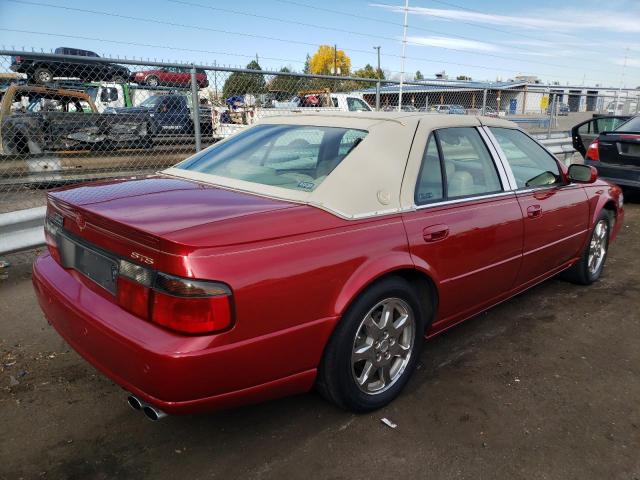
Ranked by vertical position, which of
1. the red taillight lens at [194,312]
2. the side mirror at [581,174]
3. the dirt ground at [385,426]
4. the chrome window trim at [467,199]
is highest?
the side mirror at [581,174]

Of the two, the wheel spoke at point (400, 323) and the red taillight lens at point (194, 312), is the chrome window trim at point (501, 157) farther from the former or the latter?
the red taillight lens at point (194, 312)

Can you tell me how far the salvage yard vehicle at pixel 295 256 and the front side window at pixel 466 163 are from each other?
0.5 inches

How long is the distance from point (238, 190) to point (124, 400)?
4.31ft

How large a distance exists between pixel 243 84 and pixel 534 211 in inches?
179

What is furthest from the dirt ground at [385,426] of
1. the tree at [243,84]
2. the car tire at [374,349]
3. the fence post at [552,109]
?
the fence post at [552,109]

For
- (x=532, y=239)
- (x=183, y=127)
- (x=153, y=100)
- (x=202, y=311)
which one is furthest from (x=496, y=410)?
(x=153, y=100)

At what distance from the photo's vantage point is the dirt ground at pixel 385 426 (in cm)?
226

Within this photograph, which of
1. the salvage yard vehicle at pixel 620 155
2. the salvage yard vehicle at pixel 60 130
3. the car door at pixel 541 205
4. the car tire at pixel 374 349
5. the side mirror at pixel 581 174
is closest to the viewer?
the car tire at pixel 374 349

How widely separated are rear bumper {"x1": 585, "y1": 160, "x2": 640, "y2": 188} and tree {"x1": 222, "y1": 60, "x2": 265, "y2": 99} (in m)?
5.44

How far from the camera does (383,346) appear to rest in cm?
265

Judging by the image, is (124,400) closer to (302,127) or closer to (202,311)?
(202,311)

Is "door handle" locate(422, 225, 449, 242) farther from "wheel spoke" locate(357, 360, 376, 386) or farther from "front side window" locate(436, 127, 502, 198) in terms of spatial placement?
"wheel spoke" locate(357, 360, 376, 386)

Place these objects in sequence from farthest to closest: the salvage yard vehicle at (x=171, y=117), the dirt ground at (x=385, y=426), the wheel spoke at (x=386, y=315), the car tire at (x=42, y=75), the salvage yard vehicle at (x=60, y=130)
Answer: the car tire at (x=42, y=75), the salvage yard vehicle at (x=60, y=130), the salvage yard vehicle at (x=171, y=117), the wheel spoke at (x=386, y=315), the dirt ground at (x=385, y=426)

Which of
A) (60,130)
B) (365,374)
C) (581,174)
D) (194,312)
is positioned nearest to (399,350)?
(365,374)
